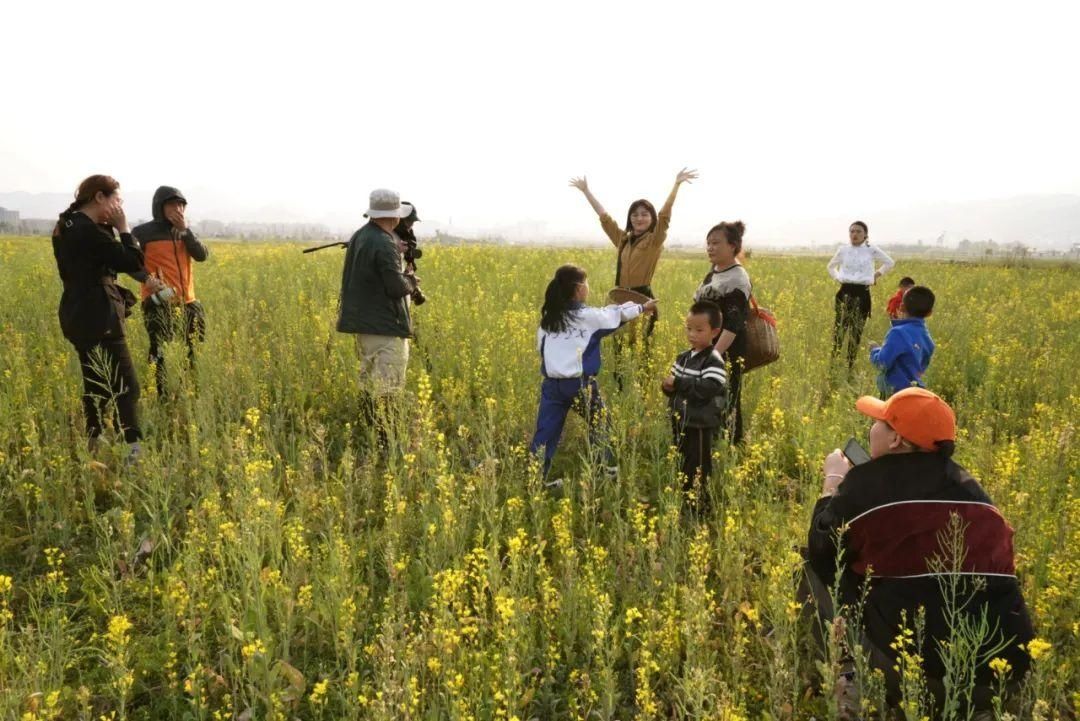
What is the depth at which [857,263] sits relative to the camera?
7180 millimetres

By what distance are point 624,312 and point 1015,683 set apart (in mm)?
2606

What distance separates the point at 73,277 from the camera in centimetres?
392

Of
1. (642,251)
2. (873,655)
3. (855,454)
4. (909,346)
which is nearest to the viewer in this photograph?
(873,655)

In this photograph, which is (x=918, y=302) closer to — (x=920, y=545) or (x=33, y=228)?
(x=920, y=545)

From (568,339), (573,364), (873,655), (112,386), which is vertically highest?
(568,339)

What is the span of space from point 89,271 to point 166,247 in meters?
1.14

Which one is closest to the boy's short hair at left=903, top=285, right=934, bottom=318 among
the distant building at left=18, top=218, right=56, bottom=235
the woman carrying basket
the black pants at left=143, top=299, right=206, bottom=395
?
the woman carrying basket

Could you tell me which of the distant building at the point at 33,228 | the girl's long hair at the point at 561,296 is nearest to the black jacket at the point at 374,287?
the girl's long hair at the point at 561,296

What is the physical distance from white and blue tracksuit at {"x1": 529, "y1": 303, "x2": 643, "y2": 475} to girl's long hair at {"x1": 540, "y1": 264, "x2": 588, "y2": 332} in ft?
0.12

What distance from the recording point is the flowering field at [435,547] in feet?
7.55

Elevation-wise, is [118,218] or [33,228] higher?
[33,228]

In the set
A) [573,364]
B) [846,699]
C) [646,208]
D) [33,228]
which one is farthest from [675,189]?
[33,228]

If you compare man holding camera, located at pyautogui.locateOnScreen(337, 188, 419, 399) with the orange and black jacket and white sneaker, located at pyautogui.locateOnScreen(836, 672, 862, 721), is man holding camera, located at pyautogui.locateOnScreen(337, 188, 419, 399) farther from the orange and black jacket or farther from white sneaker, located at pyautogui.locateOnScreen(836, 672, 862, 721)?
white sneaker, located at pyautogui.locateOnScreen(836, 672, 862, 721)

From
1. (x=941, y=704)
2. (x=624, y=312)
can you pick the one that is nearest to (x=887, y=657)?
(x=941, y=704)
